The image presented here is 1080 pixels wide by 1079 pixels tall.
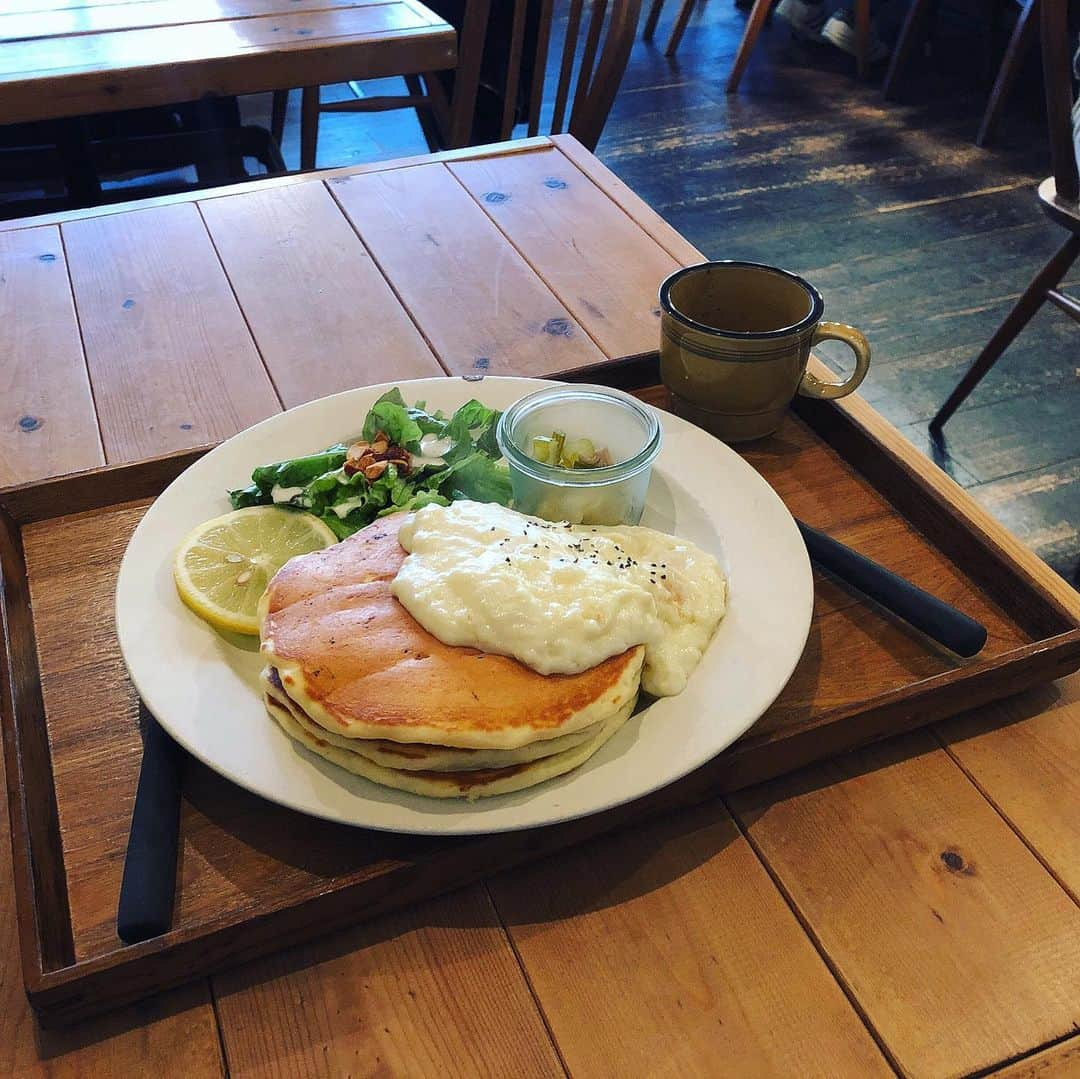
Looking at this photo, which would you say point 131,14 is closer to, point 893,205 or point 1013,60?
point 893,205

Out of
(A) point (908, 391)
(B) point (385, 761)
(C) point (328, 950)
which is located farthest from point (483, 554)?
(A) point (908, 391)

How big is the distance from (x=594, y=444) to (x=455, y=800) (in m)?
0.48

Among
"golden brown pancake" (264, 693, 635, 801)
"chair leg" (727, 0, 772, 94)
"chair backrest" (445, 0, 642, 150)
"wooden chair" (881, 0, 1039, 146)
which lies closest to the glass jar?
"golden brown pancake" (264, 693, 635, 801)

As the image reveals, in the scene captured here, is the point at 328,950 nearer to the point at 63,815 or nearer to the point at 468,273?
the point at 63,815

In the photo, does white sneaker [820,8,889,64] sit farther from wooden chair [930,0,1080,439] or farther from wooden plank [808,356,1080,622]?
wooden plank [808,356,1080,622]

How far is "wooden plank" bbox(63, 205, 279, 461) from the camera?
1.26m

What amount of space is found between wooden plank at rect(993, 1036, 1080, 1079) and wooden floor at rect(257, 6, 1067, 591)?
6.02 ft

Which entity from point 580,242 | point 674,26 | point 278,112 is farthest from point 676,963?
point 674,26

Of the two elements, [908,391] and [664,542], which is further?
[908,391]

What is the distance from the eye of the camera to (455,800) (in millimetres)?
747

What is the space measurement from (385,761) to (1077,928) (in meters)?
0.56

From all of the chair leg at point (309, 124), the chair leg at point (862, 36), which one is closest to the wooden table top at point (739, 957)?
the chair leg at point (309, 124)

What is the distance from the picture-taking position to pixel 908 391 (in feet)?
9.37

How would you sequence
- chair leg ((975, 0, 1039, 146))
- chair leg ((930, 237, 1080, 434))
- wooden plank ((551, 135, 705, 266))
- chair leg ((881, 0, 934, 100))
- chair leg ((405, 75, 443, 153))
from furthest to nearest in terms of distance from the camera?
chair leg ((881, 0, 934, 100)) → chair leg ((975, 0, 1039, 146)) → chair leg ((405, 75, 443, 153)) → chair leg ((930, 237, 1080, 434)) → wooden plank ((551, 135, 705, 266))
